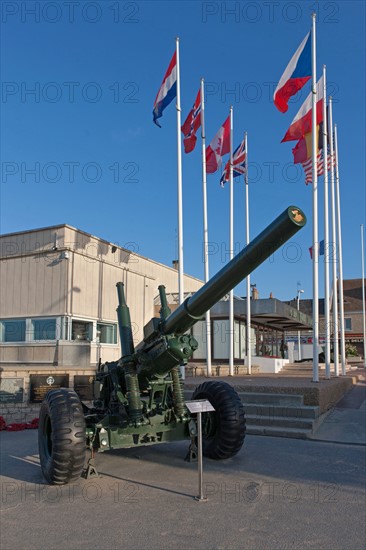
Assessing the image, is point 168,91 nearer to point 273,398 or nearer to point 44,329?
point 44,329

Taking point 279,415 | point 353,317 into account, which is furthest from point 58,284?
point 353,317

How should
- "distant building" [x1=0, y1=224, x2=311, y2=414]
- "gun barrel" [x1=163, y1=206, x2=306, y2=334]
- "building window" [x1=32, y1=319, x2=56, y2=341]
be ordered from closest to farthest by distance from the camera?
"gun barrel" [x1=163, y1=206, x2=306, y2=334], "distant building" [x1=0, y1=224, x2=311, y2=414], "building window" [x1=32, y1=319, x2=56, y2=341]

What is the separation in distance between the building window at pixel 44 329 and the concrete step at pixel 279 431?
6.90 meters

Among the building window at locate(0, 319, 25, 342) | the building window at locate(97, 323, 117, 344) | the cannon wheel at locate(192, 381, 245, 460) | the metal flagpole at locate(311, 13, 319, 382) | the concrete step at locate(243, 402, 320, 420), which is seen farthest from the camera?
the building window at locate(97, 323, 117, 344)

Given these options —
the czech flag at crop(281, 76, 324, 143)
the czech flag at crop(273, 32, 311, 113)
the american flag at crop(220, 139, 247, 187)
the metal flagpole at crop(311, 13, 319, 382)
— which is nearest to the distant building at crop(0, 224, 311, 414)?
the american flag at crop(220, 139, 247, 187)

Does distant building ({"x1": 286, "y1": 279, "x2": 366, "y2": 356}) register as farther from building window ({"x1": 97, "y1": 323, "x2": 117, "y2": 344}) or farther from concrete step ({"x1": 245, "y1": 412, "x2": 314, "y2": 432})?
concrete step ({"x1": 245, "y1": 412, "x2": 314, "y2": 432})

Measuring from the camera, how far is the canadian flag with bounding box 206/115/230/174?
15898 millimetres

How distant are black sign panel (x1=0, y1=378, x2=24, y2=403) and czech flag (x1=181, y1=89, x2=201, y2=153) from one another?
8.19m

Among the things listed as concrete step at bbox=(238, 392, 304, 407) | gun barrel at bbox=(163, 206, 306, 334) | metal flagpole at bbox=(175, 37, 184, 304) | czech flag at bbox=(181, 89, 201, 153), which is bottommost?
concrete step at bbox=(238, 392, 304, 407)

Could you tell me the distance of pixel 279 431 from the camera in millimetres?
9469

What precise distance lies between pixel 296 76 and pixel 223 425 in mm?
9371

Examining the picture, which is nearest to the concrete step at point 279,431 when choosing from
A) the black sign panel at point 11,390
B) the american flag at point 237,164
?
the black sign panel at point 11,390

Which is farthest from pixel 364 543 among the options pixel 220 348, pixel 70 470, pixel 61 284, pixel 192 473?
pixel 220 348

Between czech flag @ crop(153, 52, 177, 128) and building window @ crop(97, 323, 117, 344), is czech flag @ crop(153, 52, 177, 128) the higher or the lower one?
→ the higher one
